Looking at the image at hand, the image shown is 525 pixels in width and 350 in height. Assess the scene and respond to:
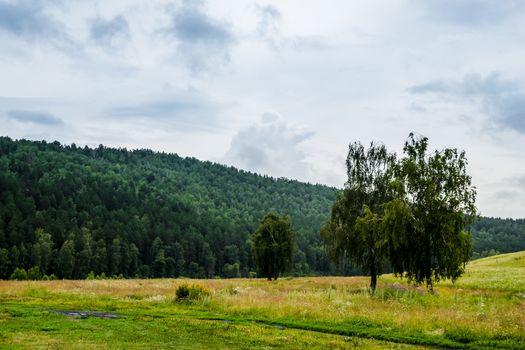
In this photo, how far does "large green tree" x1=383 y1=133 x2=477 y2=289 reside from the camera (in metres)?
33.4

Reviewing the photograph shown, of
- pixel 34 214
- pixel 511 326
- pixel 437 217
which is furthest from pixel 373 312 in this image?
pixel 34 214

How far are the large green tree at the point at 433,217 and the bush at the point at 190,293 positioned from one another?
1338 cm

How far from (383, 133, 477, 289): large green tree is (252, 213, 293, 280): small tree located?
42204mm

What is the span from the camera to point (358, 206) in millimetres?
48281

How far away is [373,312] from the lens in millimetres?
26031

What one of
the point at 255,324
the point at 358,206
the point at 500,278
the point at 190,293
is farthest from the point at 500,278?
the point at 255,324

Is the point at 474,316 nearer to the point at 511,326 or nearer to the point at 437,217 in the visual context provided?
the point at 511,326

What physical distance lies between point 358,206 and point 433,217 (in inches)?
585

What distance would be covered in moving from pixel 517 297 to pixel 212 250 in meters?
156

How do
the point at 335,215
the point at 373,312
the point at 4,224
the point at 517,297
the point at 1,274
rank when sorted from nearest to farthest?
the point at 373,312 < the point at 517,297 < the point at 335,215 < the point at 1,274 < the point at 4,224

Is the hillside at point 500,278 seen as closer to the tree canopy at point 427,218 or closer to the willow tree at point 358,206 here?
the willow tree at point 358,206

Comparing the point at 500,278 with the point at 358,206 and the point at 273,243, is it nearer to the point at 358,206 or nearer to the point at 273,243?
the point at 358,206

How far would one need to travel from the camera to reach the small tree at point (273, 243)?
75875 millimetres

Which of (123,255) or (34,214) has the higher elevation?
(34,214)
